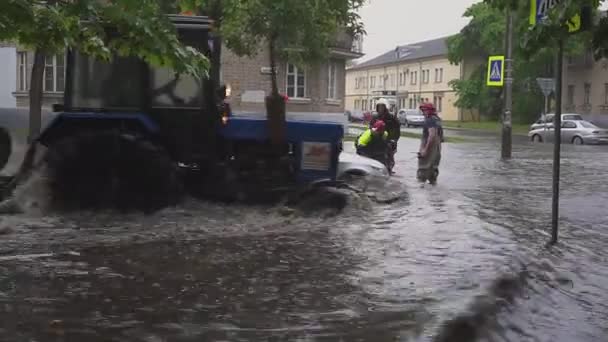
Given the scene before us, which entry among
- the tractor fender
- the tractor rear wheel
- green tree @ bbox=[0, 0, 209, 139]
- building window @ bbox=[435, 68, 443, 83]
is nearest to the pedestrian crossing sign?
the tractor fender

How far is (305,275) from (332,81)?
125 ft

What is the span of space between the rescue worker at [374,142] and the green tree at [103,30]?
304 inches

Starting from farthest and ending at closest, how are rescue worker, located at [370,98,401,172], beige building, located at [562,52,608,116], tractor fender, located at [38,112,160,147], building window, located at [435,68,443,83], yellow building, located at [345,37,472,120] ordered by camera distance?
1. building window, located at [435,68,443,83]
2. yellow building, located at [345,37,472,120]
3. beige building, located at [562,52,608,116]
4. rescue worker, located at [370,98,401,172]
5. tractor fender, located at [38,112,160,147]

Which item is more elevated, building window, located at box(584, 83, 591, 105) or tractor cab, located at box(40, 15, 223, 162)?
building window, located at box(584, 83, 591, 105)

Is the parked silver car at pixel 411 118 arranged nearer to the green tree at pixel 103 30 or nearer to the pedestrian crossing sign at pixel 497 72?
the pedestrian crossing sign at pixel 497 72

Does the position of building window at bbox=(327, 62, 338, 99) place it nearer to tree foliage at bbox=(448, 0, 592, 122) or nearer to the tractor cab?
tree foliage at bbox=(448, 0, 592, 122)

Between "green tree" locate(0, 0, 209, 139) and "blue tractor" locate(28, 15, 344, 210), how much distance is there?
8.65 ft

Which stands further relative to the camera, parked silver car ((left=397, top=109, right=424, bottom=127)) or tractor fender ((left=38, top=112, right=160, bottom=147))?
parked silver car ((left=397, top=109, right=424, bottom=127))

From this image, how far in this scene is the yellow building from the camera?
93875 mm

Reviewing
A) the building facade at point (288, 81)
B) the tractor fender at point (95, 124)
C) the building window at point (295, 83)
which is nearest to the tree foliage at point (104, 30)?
the tractor fender at point (95, 124)

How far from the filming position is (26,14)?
648 cm

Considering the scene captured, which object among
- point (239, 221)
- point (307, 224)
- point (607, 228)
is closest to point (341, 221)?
point (307, 224)

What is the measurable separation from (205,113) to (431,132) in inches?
221

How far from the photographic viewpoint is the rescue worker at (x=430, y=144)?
14.6 m
